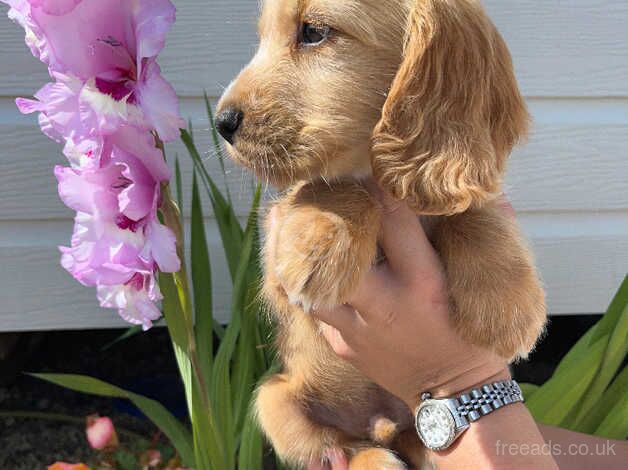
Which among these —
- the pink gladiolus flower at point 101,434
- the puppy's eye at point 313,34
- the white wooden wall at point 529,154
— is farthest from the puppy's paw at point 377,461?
the white wooden wall at point 529,154

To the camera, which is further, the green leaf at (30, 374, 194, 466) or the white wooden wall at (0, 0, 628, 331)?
the white wooden wall at (0, 0, 628, 331)

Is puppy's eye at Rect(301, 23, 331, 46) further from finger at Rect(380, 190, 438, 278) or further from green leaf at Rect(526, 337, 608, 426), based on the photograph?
green leaf at Rect(526, 337, 608, 426)

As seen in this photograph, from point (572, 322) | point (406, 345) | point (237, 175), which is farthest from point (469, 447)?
point (572, 322)

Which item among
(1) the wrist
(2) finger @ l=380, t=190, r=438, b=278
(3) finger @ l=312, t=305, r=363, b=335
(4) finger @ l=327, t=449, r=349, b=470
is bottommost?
(4) finger @ l=327, t=449, r=349, b=470

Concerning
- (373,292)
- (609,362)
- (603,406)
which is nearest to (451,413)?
(373,292)

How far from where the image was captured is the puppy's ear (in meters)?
1.11

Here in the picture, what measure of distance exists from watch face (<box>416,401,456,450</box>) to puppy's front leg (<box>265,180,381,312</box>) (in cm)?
31

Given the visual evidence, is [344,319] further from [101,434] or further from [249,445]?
[101,434]

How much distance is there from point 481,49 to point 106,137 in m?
0.64

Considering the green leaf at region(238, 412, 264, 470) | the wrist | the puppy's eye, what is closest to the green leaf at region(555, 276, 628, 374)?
the wrist

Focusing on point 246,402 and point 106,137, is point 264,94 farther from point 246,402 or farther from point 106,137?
point 246,402

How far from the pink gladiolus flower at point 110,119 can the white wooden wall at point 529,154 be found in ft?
3.71

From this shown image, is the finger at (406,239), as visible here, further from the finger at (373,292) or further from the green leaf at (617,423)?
the green leaf at (617,423)

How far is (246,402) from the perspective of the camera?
1.86m
